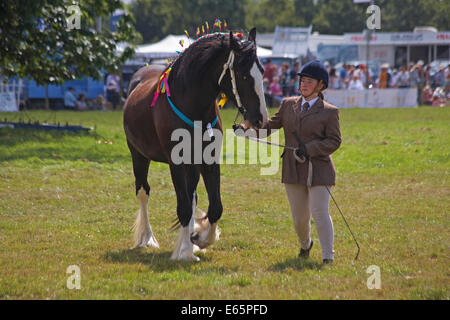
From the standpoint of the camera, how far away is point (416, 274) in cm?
519

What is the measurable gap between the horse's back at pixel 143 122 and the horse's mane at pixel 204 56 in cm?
74

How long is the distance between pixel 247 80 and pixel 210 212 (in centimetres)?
157

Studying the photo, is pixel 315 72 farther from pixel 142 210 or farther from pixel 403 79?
pixel 403 79

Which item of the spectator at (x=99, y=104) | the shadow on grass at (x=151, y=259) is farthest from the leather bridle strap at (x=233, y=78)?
the spectator at (x=99, y=104)

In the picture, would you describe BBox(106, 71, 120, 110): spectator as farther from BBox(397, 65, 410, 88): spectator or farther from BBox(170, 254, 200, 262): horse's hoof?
BBox(170, 254, 200, 262): horse's hoof

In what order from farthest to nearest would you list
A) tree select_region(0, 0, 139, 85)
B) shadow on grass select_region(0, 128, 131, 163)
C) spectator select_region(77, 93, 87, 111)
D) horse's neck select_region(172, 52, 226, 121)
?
spectator select_region(77, 93, 87, 111) → tree select_region(0, 0, 139, 85) → shadow on grass select_region(0, 128, 131, 163) → horse's neck select_region(172, 52, 226, 121)

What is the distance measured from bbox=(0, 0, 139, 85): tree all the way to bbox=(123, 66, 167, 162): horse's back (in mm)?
7460

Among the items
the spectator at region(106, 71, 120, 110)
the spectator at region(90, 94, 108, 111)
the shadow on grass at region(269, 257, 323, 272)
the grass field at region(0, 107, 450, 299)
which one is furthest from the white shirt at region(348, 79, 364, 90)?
the shadow on grass at region(269, 257, 323, 272)

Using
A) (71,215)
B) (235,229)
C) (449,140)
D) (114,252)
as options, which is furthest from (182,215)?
(449,140)

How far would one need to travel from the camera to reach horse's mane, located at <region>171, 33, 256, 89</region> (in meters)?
5.41

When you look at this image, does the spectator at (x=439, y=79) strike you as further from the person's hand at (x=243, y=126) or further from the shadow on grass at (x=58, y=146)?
the person's hand at (x=243, y=126)

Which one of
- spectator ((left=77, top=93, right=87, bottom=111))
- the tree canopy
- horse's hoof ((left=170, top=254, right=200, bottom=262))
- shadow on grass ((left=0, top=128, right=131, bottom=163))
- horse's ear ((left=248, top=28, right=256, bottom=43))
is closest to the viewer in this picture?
horse's ear ((left=248, top=28, right=256, bottom=43))

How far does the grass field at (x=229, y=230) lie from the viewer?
4.90m
